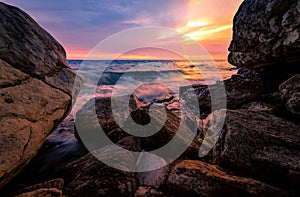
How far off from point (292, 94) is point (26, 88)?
5284mm

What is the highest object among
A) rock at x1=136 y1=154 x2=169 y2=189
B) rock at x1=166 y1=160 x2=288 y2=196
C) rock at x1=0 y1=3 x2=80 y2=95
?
rock at x1=0 y1=3 x2=80 y2=95

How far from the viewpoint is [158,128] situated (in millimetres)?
4371

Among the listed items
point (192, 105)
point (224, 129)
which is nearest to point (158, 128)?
point (224, 129)

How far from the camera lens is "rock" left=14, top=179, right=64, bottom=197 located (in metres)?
3.00

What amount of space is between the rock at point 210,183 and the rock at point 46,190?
1.77 metres

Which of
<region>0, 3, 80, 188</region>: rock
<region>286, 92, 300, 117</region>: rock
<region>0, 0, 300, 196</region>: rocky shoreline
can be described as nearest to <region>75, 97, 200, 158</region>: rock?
<region>0, 0, 300, 196</region>: rocky shoreline

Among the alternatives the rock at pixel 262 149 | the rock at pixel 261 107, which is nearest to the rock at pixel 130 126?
the rock at pixel 262 149

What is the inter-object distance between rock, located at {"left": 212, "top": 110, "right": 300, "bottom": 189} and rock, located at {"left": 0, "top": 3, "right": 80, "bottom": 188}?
327cm

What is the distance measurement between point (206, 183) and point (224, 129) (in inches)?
48.7

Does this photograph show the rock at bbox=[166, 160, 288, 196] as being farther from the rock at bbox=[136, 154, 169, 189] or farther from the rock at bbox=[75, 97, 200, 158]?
the rock at bbox=[75, 97, 200, 158]

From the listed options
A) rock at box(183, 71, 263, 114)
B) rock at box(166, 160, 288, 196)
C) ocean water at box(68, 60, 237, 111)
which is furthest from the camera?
ocean water at box(68, 60, 237, 111)

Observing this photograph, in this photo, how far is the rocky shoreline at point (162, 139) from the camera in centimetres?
312

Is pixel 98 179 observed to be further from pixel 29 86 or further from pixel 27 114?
pixel 29 86

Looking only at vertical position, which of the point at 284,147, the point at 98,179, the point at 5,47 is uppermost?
the point at 5,47
